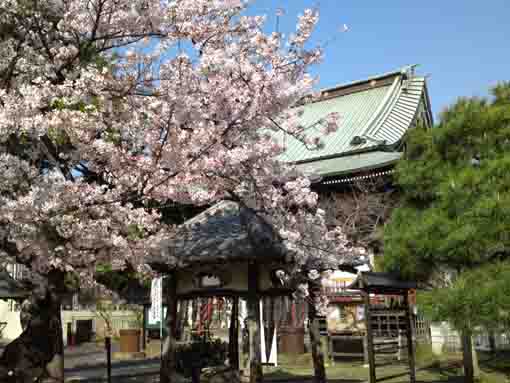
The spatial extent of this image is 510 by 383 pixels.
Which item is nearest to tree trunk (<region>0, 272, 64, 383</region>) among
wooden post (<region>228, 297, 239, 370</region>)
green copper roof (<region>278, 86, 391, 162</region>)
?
wooden post (<region>228, 297, 239, 370</region>)

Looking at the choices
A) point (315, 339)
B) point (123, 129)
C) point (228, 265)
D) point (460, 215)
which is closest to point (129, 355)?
point (228, 265)

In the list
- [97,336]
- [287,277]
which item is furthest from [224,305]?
[287,277]

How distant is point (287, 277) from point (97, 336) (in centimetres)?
1766

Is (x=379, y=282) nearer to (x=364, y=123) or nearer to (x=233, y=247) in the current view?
(x=233, y=247)

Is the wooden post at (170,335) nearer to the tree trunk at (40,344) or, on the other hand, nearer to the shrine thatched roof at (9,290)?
the tree trunk at (40,344)

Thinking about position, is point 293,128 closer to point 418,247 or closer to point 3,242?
point 418,247

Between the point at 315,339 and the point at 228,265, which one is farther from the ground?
the point at 228,265

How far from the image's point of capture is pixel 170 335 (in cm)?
785

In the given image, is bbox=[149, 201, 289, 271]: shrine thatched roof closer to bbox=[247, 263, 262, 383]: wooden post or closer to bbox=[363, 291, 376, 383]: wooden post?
bbox=[247, 263, 262, 383]: wooden post

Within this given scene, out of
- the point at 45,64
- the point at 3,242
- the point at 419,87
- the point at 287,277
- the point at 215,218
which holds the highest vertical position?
the point at 419,87

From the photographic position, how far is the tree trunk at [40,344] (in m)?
6.43

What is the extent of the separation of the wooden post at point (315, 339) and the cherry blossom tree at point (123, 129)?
2.60 feet

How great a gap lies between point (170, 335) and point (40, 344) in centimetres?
193

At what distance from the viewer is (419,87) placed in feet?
65.0
